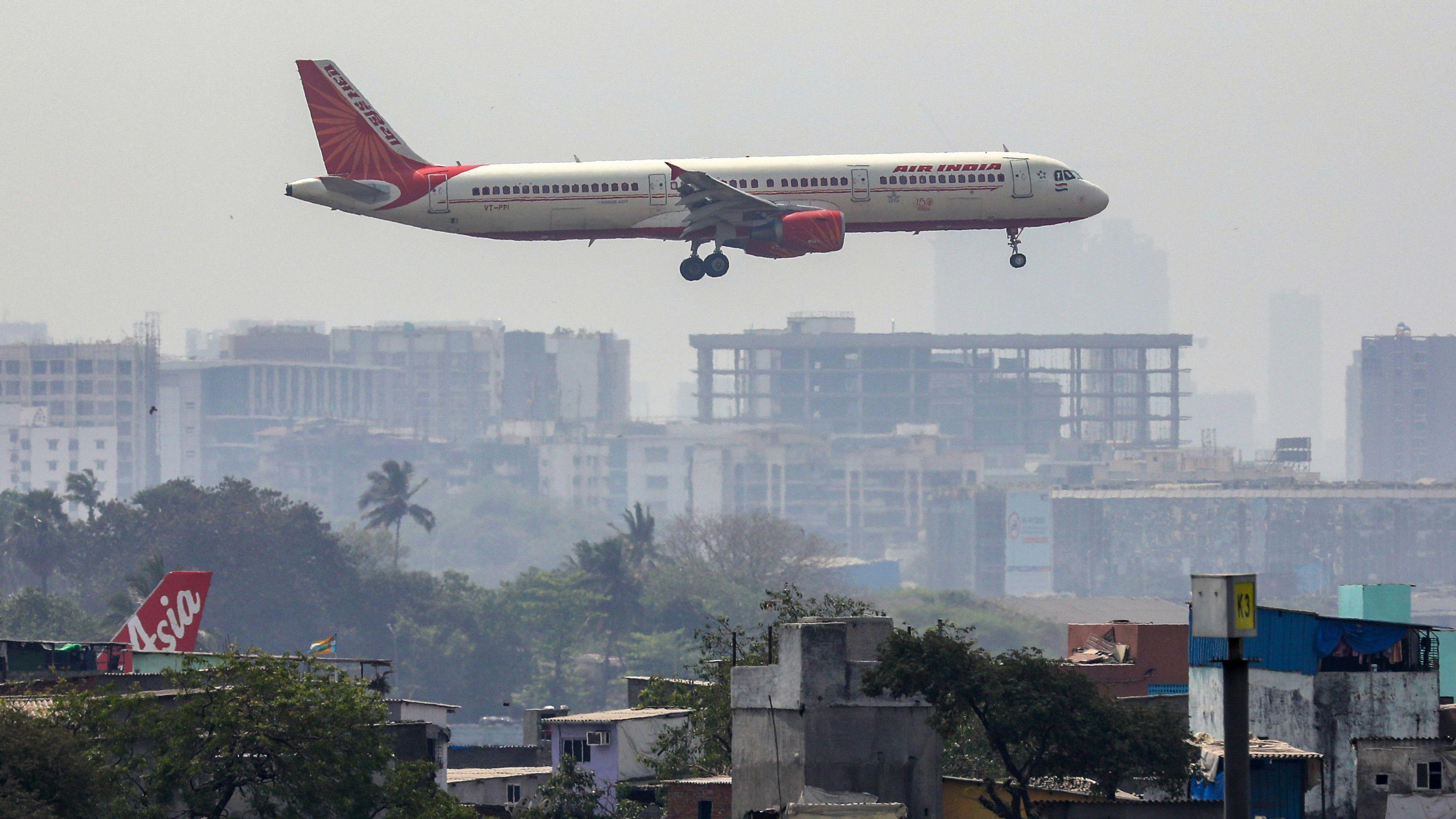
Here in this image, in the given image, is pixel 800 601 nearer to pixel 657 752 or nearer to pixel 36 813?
pixel 657 752

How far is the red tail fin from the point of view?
86.1 m

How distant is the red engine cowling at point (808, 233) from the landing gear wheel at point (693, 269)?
360cm

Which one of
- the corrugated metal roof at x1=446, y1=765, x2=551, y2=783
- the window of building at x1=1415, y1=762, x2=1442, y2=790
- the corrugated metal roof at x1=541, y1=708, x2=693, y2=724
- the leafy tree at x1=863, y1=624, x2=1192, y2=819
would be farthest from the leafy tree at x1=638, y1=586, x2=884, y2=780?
the window of building at x1=1415, y1=762, x2=1442, y2=790

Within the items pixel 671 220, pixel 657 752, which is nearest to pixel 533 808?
pixel 657 752

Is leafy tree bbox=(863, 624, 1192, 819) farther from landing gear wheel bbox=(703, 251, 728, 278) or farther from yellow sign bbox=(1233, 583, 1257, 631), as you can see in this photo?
landing gear wheel bbox=(703, 251, 728, 278)

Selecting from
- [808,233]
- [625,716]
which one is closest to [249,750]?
[625,716]

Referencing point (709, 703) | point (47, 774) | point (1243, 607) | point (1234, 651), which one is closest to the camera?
point (1234, 651)

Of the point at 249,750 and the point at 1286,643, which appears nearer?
the point at 249,750

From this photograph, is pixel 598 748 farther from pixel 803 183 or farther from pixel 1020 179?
pixel 1020 179

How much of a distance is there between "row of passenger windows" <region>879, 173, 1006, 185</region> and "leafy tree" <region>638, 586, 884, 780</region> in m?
15.3

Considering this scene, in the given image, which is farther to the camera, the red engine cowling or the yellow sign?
the red engine cowling

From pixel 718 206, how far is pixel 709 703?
2309 cm

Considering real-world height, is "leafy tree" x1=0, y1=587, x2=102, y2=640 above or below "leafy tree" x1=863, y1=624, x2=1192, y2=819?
below

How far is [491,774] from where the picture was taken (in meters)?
73.9
